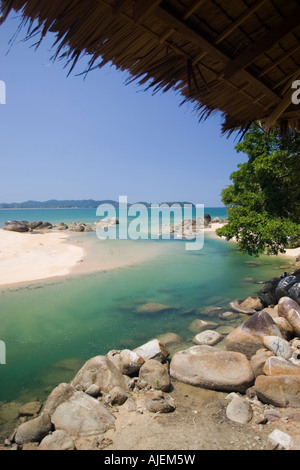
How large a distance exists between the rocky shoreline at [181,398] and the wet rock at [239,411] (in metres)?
0.02

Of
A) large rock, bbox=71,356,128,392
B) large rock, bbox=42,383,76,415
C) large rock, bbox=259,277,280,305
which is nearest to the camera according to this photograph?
large rock, bbox=42,383,76,415

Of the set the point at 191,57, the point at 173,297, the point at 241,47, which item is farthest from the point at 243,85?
the point at 173,297

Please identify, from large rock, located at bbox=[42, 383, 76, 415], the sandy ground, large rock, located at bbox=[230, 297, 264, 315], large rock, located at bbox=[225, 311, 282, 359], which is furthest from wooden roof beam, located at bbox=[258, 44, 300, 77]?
the sandy ground

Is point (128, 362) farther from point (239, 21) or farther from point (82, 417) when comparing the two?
point (239, 21)

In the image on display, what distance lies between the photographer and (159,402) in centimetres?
450

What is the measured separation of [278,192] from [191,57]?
7875mm

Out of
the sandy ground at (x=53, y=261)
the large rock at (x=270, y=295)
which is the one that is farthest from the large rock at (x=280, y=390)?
the sandy ground at (x=53, y=261)

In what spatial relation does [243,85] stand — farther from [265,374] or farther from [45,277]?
[45,277]

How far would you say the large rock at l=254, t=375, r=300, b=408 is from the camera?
4.25 m

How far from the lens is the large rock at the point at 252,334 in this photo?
246 inches

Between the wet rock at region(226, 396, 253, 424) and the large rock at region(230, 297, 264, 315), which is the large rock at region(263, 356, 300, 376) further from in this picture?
the large rock at region(230, 297, 264, 315)

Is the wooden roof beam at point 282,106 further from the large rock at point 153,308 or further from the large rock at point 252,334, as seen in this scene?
the large rock at point 153,308

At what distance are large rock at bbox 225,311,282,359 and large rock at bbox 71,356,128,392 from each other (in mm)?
2977
